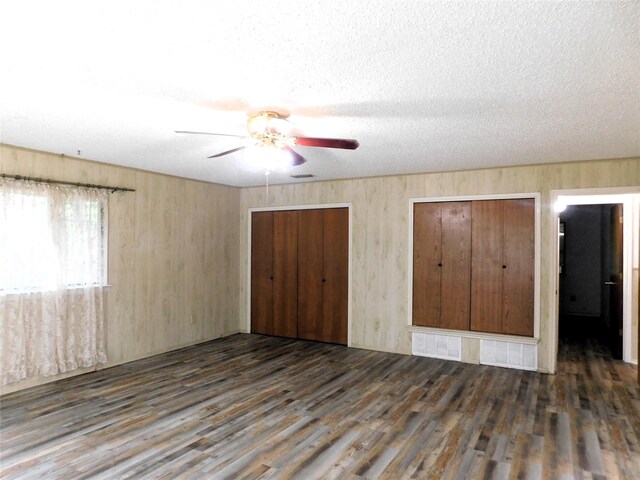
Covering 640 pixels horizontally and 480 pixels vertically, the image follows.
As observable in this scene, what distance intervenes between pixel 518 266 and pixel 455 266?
0.71 metres

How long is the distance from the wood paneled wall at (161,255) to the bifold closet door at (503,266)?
3.68 meters

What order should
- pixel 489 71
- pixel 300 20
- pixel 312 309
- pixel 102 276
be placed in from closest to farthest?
pixel 300 20 → pixel 489 71 → pixel 102 276 → pixel 312 309

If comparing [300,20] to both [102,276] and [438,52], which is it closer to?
[438,52]

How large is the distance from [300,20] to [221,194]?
484 centimetres

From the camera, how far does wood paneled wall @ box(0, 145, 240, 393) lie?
4.56m

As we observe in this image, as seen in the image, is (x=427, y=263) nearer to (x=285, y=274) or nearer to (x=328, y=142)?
(x=285, y=274)

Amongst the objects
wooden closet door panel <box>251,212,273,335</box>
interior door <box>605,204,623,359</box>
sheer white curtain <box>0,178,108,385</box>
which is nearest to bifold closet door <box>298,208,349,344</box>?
wooden closet door panel <box>251,212,273,335</box>

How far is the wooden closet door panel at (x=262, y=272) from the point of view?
251 inches

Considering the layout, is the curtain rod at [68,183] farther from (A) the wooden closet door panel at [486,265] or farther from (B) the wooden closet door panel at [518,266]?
(B) the wooden closet door panel at [518,266]

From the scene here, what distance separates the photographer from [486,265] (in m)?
4.86

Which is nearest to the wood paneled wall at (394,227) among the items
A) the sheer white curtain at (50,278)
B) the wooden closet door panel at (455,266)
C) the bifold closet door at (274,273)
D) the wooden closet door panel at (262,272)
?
the wooden closet door panel at (455,266)

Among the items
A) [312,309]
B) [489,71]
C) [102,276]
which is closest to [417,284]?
[312,309]

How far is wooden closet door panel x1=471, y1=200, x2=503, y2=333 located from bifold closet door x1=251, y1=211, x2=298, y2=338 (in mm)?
2590

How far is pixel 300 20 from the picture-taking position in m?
1.64
